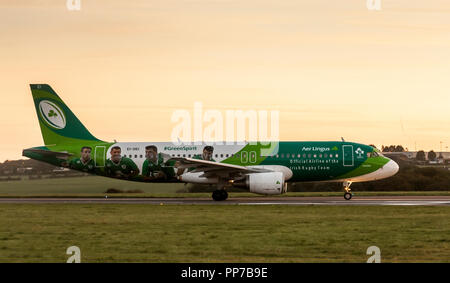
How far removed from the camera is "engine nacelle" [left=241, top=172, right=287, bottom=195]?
1587 inches

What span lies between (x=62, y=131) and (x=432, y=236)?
30681mm

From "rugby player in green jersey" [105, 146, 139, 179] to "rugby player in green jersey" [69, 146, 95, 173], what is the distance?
117 centimetres

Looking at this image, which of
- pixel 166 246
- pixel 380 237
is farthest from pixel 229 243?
pixel 380 237

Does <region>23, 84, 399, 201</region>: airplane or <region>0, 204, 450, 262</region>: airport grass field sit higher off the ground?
<region>23, 84, 399, 201</region>: airplane

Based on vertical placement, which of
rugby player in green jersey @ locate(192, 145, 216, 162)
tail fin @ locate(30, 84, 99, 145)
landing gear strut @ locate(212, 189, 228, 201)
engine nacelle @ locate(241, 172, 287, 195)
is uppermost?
tail fin @ locate(30, 84, 99, 145)

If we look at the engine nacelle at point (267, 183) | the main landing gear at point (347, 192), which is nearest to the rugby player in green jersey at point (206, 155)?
the engine nacelle at point (267, 183)

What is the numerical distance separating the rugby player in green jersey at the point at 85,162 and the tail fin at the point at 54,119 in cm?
115

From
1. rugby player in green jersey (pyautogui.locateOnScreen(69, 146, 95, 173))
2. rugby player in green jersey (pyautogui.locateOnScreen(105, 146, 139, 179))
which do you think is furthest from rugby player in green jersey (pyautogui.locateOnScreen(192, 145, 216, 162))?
rugby player in green jersey (pyautogui.locateOnScreen(69, 146, 95, 173))

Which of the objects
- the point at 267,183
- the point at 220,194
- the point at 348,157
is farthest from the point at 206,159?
the point at 348,157

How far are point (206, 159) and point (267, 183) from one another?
5.94 m

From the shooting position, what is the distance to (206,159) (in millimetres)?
44875

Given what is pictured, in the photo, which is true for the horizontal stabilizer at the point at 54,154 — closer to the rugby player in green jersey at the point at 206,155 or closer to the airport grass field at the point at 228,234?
the rugby player in green jersey at the point at 206,155

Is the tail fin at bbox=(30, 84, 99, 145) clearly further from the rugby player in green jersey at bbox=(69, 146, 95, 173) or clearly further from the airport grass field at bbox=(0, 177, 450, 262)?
the airport grass field at bbox=(0, 177, 450, 262)

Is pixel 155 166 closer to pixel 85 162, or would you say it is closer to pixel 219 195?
pixel 85 162
